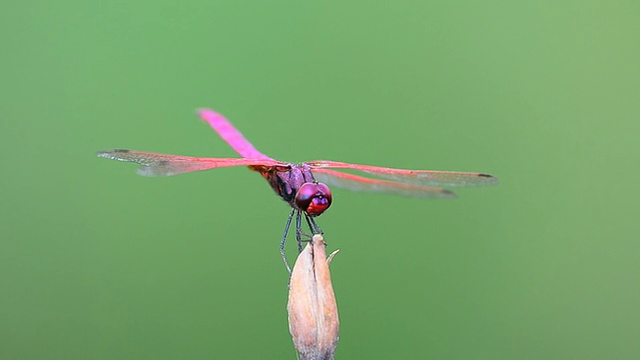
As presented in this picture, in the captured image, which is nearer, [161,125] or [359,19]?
[161,125]

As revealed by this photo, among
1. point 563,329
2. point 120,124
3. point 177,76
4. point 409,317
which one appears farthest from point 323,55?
point 563,329

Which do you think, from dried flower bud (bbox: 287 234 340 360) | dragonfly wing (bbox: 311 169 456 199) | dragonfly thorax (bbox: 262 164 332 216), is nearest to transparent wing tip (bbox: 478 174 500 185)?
dragonfly wing (bbox: 311 169 456 199)

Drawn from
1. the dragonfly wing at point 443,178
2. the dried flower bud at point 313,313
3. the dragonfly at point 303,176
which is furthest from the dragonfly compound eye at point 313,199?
the dried flower bud at point 313,313

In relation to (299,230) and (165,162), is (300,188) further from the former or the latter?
(165,162)

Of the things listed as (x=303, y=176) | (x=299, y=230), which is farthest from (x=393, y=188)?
(x=299, y=230)

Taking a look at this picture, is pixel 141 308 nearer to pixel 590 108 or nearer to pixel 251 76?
pixel 251 76

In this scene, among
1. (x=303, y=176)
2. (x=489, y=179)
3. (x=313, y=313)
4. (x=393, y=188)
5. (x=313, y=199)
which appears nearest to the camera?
(x=313, y=313)

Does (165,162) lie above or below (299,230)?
above

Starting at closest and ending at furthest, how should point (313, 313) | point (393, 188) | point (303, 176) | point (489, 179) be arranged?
1. point (313, 313)
2. point (303, 176)
3. point (489, 179)
4. point (393, 188)
